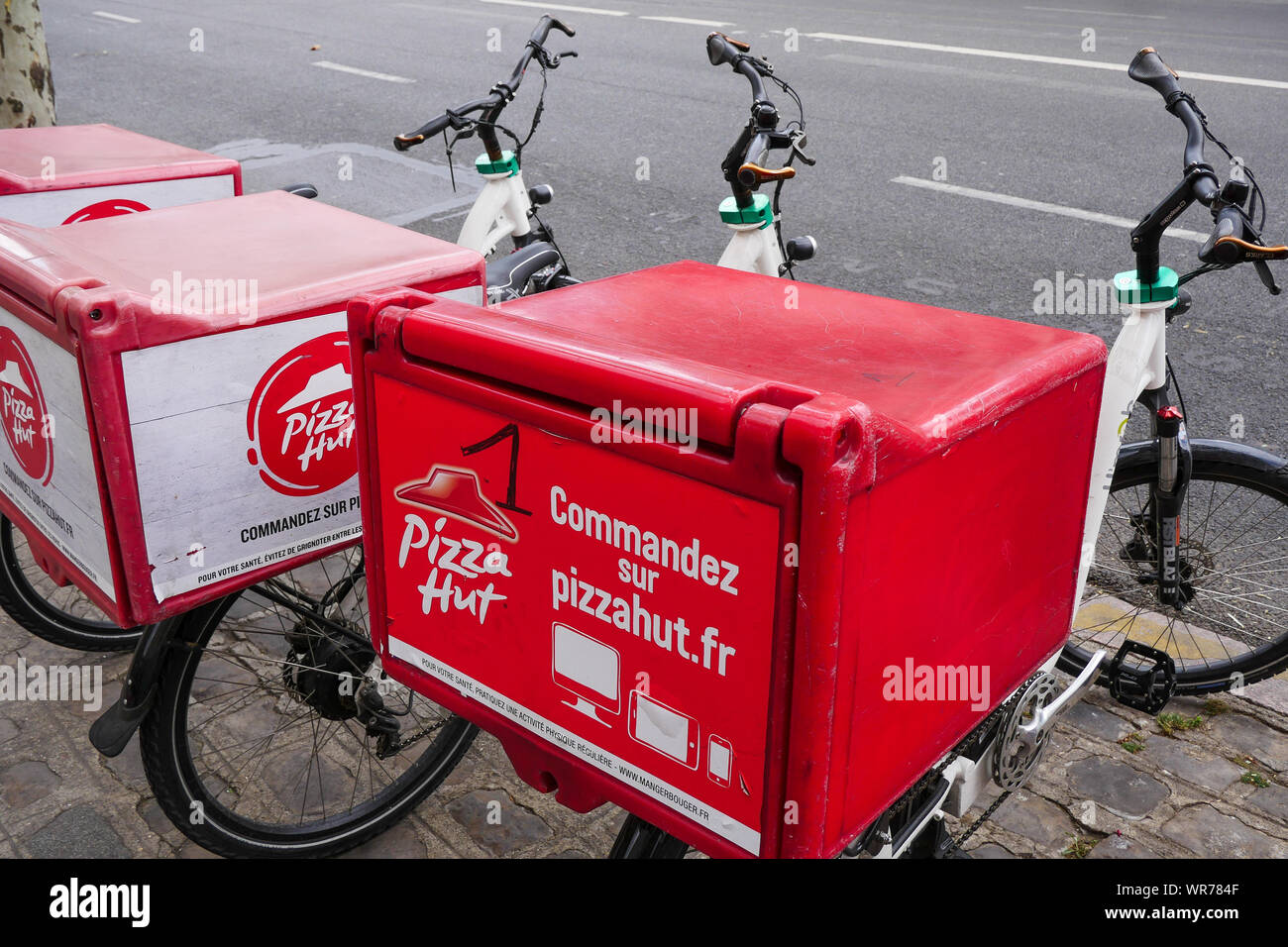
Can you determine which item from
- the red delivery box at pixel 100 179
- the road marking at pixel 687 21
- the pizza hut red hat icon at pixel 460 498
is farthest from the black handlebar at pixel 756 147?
the road marking at pixel 687 21

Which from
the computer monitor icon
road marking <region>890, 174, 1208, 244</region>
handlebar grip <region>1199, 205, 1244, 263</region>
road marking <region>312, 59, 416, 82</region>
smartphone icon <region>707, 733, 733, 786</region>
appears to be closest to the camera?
smartphone icon <region>707, 733, 733, 786</region>

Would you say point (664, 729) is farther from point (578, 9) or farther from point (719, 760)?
point (578, 9)

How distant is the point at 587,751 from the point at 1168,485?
2.16 metres

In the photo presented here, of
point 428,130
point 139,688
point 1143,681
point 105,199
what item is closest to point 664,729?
point 139,688

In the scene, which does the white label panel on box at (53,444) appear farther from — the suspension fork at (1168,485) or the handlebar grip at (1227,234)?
the suspension fork at (1168,485)

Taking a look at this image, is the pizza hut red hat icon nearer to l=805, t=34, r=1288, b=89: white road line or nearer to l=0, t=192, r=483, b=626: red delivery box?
l=0, t=192, r=483, b=626: red delivery box

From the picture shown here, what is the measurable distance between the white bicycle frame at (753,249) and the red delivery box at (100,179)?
1.64 m

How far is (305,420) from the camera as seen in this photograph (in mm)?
2451

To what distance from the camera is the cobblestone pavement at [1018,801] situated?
2.96 m

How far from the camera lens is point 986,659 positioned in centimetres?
196

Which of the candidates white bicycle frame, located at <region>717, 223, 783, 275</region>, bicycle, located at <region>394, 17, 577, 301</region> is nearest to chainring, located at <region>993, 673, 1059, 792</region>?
white bicycle frame, located at <region>717, 223, 783, 275</region>

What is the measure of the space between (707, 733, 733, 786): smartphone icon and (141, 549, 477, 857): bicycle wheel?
4.48ft

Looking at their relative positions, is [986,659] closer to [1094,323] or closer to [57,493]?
[57,493]

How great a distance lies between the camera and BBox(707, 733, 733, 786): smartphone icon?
5.45 ft
